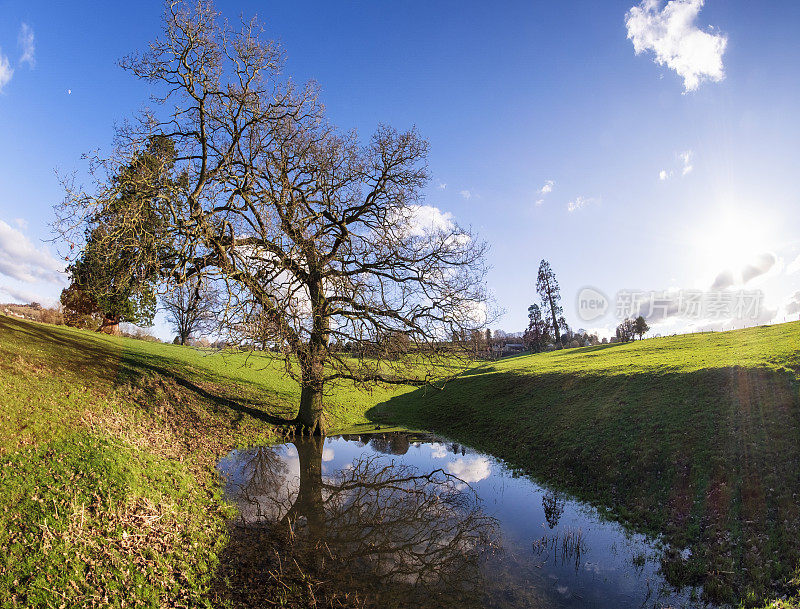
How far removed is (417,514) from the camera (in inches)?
464

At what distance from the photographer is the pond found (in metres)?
8.05

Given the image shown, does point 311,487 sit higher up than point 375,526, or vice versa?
point 375,526

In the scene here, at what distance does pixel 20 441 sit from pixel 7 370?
5876 mm

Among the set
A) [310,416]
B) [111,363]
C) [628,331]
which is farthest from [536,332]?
[111,363]

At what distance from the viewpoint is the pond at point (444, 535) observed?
317 inches

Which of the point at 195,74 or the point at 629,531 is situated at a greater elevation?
the point at 195,74

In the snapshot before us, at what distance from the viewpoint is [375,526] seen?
10.8 meters

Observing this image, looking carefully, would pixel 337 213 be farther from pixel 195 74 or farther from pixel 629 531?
pixel 629 531

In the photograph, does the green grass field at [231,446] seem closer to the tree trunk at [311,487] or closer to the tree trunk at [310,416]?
the tree trunk at [310,416]

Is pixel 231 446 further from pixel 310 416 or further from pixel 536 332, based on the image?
pixel 536 332

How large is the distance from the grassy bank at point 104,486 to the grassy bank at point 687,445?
9749 mm

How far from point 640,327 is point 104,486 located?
71.2 metres

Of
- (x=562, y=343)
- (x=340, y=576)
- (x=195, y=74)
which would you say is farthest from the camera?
(x=562, y=343)

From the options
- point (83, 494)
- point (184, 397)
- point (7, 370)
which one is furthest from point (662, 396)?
point (7, 370)
